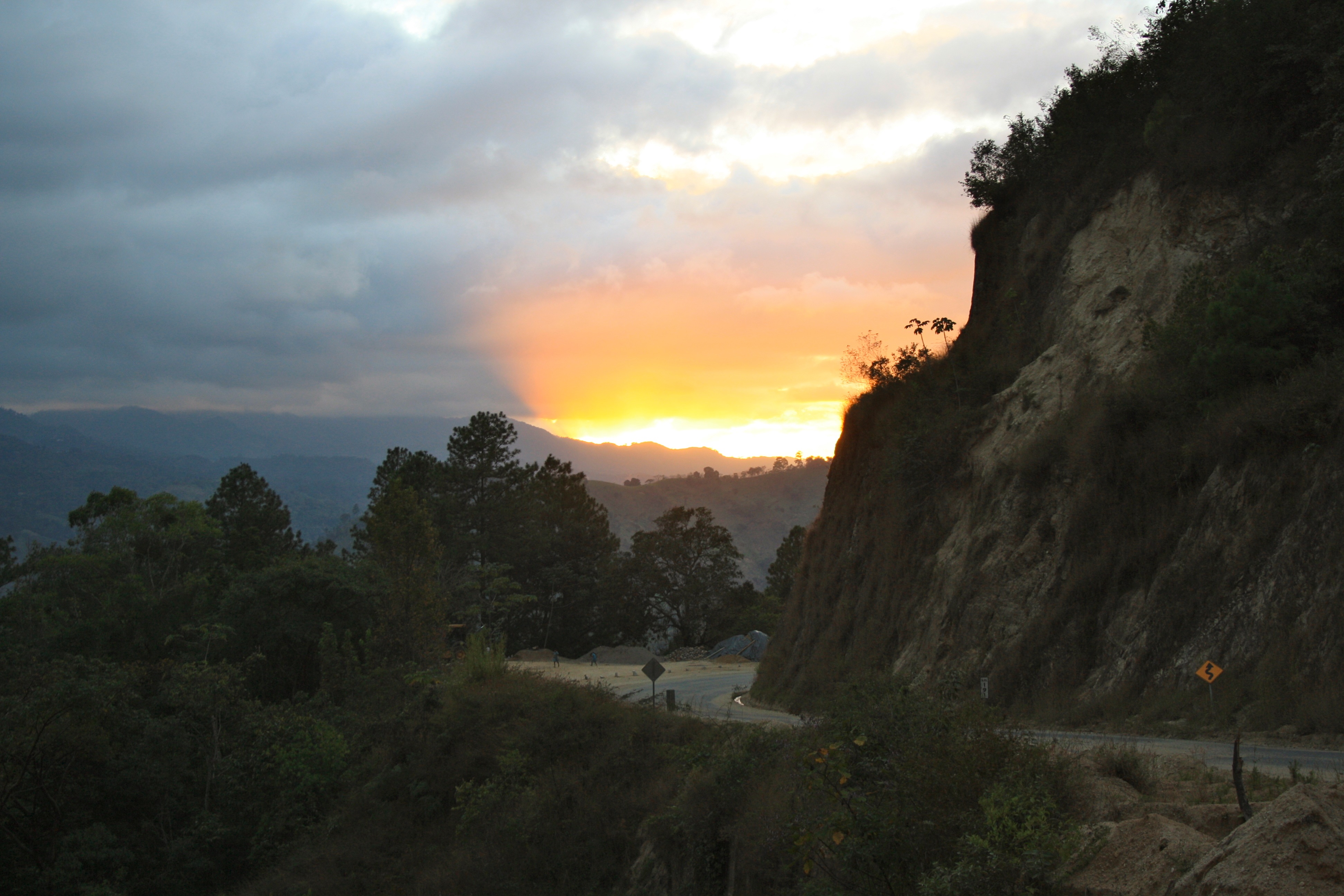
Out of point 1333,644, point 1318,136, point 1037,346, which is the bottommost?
point 1333,644

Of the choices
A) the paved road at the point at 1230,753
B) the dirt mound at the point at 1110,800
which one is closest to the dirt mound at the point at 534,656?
the paved road at the point at 1230,753

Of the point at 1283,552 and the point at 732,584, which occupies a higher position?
the point at 1283,552

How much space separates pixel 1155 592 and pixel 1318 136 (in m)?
10.6

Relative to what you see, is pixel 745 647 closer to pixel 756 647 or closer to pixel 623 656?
pixel 756 647

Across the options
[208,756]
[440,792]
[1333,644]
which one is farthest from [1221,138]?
[208,756]

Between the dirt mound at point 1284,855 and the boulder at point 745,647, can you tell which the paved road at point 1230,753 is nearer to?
the dirt mound at point 1284,855

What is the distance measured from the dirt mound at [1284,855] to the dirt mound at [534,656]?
51.8 meters

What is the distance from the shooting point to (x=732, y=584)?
268ft

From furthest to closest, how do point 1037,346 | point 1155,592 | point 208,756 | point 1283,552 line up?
point 208,756
point 1037,346
point 1155,592
point 1283,552

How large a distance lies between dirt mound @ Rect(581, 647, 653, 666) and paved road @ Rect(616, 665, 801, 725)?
376 inches

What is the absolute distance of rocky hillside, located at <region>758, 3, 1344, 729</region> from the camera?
14.9 meters

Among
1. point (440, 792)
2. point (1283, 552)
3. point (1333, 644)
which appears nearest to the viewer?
point (1333, 644)

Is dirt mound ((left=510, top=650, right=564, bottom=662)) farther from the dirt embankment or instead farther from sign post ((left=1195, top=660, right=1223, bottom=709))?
the dirt embankment

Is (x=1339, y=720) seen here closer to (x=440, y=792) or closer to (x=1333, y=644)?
(x=1333, y=644)
